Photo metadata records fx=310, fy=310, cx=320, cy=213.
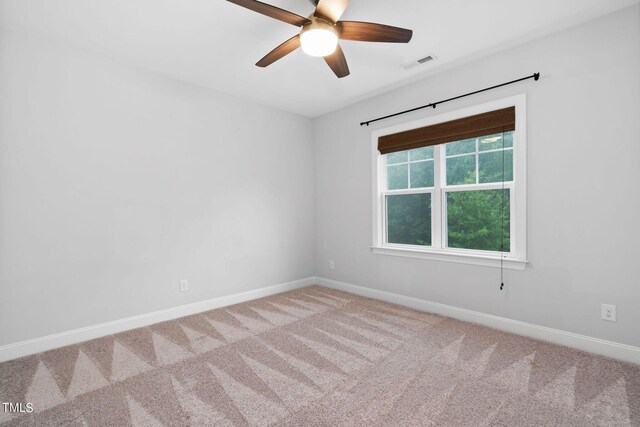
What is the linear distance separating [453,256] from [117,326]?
3384mm

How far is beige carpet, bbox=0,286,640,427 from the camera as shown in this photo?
1742 millimetres

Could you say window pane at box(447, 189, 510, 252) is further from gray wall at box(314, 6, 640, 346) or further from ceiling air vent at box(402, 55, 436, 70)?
ceiling air vent at box(402, 55, 436, 70)

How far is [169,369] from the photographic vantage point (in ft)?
7.41

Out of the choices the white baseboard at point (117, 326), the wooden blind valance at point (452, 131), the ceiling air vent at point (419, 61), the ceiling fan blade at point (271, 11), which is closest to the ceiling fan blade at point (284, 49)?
the ceiling fan blade at point (271, 11)

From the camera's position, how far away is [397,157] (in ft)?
12.6

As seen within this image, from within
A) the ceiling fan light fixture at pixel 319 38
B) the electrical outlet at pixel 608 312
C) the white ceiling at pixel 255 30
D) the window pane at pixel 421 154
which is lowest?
the electrical outlet at pixel 608 312

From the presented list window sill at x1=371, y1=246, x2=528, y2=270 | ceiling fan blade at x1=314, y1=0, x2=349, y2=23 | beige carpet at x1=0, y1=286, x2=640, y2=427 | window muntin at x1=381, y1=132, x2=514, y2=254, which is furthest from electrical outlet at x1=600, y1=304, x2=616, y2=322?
ceiling fan blade at x1=314, y1=0, x2=349, y2=23

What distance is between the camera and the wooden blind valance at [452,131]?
2.84 m

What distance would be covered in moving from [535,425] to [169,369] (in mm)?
2326

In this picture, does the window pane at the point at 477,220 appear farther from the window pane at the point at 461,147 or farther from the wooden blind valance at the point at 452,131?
the wooden blind valance at the point at 452,131

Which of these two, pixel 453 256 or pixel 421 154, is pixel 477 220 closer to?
pixel 453 256

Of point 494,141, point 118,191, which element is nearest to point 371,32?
point 494,141

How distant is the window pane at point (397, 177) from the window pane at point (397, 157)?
63 mm

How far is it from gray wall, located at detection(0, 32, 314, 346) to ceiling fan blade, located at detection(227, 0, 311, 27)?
192 cm
